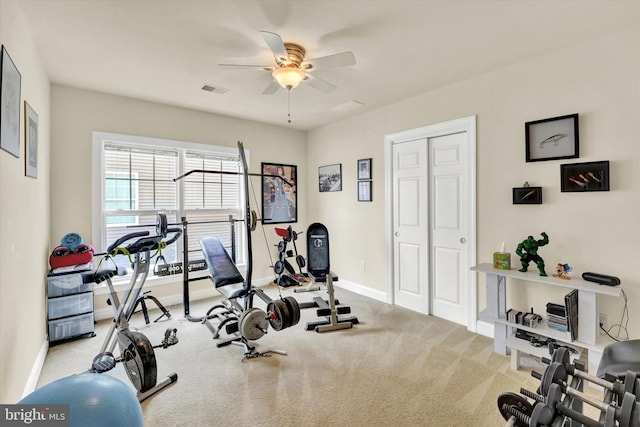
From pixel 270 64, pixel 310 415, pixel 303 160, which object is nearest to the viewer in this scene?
pixel 310 415

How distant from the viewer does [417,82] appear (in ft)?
10.7

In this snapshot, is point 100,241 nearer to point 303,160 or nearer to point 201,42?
point 201,42

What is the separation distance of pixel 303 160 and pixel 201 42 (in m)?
3.18

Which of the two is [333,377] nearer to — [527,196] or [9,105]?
[527,196]

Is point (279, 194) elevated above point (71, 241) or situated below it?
above

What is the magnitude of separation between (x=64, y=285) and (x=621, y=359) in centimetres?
423

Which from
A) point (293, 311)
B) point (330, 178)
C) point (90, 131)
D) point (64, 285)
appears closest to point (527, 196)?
point (293, 311)

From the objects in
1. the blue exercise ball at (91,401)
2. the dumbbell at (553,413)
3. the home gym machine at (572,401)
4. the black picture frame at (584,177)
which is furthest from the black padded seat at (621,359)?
the blue exercise ball at (91,401)

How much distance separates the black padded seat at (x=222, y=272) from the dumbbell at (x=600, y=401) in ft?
7.87

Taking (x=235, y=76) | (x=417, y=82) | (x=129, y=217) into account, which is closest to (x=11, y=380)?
(x=129, y=217)

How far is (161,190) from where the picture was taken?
409cm

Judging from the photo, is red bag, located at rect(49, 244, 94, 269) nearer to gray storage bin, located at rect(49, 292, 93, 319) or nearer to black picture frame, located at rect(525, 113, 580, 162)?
gray storage bin, located at rect(49, 292, 93, 319)

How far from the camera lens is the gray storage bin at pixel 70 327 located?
2.92 m

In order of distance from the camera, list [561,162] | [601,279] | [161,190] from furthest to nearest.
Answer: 1. [161,190]
2. [561,162]
3. [601,279]
